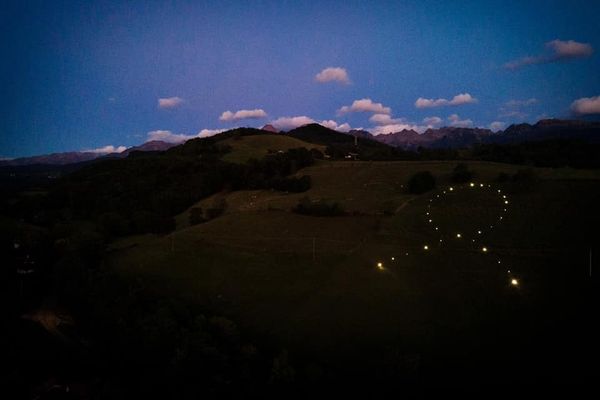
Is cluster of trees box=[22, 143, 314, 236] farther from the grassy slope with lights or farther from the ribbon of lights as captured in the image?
the ribbon of lights

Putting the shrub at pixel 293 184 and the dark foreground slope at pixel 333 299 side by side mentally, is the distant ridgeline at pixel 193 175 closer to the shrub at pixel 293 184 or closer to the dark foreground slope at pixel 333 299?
the shrub at pixel 293 184

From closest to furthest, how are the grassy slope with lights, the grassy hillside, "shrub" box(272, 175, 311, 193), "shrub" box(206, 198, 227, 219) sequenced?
the grassy slope with lights
"shrub" box(206, 198, 227, 219)
"shrub" box(272, 175, 311, 193)
the grassy hillside

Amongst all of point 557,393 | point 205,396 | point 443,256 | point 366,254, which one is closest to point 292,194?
point 366,254

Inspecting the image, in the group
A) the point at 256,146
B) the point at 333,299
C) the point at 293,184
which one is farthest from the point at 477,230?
the point at 256,146

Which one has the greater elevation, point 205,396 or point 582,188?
point 582,188

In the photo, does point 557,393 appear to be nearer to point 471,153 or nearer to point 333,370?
point 333,370

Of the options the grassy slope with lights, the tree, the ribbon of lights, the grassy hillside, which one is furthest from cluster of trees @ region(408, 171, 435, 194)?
the grassy hillside

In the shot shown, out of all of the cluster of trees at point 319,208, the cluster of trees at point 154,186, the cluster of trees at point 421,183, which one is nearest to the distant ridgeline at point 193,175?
the cluster of trees at point 154,186
